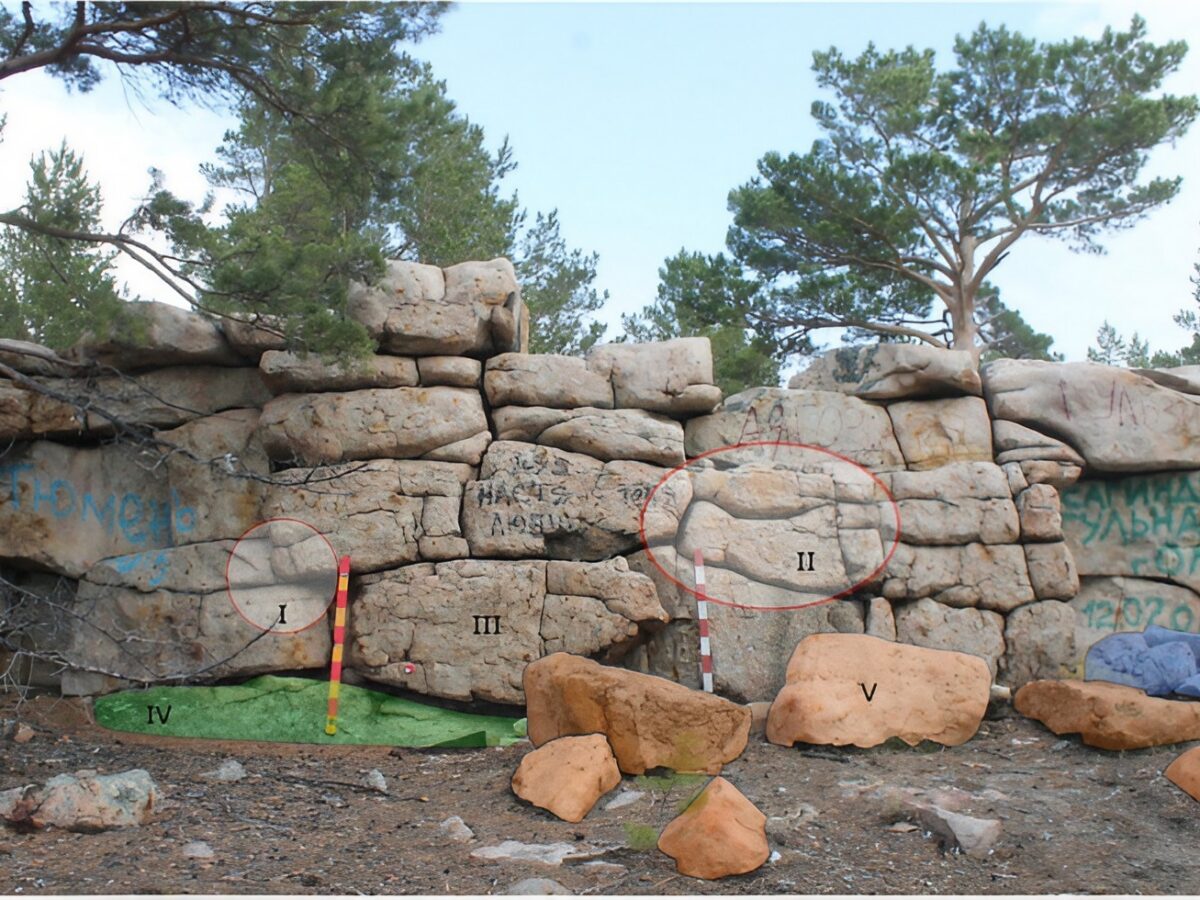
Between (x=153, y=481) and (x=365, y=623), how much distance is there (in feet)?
8.45

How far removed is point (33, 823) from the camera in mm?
5617

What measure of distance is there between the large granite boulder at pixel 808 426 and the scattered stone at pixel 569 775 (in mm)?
3853

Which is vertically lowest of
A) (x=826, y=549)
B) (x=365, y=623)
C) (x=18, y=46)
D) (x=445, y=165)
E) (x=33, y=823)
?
(x=33, y=823)

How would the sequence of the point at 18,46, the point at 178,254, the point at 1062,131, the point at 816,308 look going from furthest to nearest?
the point at 816,308 → the point at 1062,131 → the point at 178,254 → the point at 18,46

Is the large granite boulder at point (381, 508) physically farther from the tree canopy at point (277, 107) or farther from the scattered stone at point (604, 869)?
the scattered stone at point (604, 869)

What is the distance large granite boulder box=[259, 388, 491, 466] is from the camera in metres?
8.98

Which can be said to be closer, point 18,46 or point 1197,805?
point 1197,805

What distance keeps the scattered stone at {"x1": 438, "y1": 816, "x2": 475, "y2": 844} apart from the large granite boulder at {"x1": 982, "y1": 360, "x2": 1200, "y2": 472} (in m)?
6.41

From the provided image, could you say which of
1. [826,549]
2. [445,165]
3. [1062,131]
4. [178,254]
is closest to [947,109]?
[1062,131]

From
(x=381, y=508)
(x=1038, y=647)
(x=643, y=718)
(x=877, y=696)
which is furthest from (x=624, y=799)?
(x=1038, y=647)

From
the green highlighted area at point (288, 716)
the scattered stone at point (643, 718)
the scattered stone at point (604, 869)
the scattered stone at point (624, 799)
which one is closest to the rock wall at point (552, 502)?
the green highlighted area at point (288, 716)

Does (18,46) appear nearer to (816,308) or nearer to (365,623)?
(365,623)

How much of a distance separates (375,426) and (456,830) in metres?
3.99

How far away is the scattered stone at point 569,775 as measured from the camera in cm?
607
